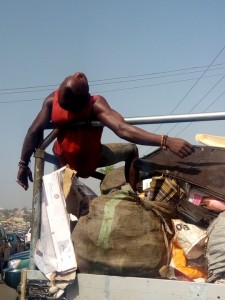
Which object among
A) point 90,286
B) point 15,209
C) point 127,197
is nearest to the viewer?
point 90,286

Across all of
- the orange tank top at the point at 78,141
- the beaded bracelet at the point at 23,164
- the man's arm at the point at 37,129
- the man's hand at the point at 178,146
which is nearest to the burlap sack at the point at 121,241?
the man's hand at the point at 178,146

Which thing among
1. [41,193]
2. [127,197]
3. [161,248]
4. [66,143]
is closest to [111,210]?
[127,197]

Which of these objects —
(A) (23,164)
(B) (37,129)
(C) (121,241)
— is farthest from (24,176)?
(C) (121,241)

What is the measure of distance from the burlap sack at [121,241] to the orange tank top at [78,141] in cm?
61

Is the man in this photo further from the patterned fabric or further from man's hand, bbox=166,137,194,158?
the patterned fabric

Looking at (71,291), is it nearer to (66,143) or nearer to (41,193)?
(41,193)

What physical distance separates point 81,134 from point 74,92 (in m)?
0.30

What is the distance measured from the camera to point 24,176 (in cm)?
334

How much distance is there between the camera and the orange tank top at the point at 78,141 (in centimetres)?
299

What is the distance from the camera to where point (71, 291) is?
8.07ft

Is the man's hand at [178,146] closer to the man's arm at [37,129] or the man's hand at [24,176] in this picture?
the man's arm at [37,129]

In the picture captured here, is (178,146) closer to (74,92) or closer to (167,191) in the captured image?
(167,191)

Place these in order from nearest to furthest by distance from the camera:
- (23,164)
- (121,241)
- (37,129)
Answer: (121,241)
(37,129)
(23,164)

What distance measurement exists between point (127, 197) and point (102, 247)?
0.30 m
